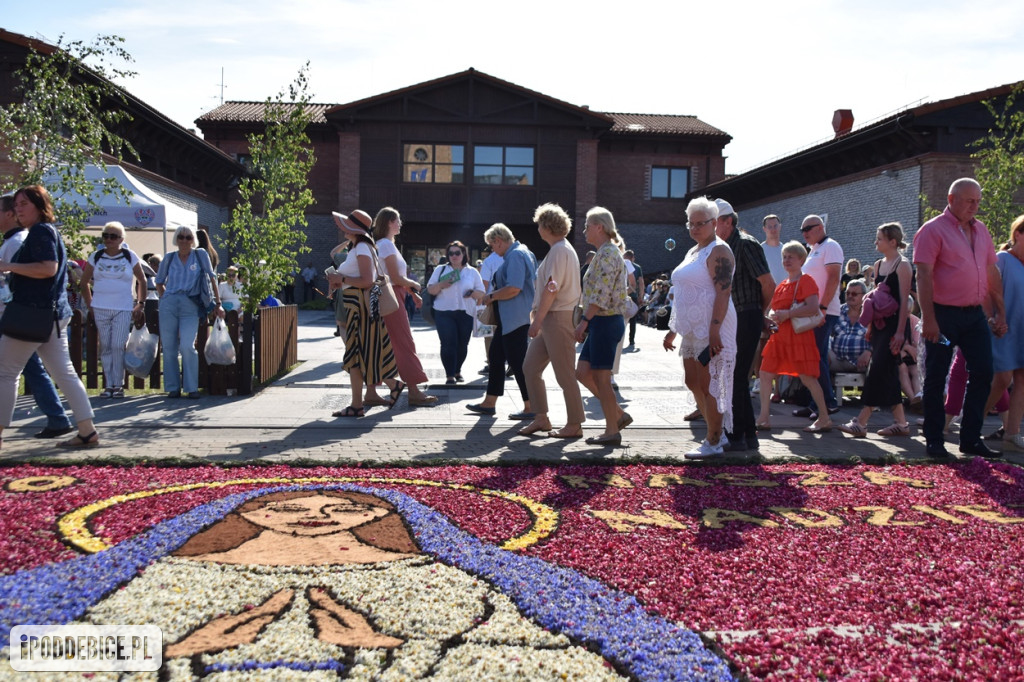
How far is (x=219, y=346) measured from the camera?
9195 millimetres

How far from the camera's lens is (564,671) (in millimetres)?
2719

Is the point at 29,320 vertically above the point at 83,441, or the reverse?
the point at 29,320

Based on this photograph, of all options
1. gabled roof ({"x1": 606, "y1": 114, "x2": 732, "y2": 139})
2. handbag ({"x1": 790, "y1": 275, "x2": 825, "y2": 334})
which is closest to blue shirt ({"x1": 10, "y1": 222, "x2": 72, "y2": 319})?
handbag ({"x1": 790, "y1": 275, "x2": 825, "y2": 334})

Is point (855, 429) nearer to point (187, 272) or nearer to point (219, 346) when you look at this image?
point (219, 346)

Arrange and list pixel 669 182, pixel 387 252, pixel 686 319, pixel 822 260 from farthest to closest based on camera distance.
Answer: pixel 669 182
pixel 387 252
pixel 822 260
pixel 686 319

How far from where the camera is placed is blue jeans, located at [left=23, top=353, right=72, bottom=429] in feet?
21.9

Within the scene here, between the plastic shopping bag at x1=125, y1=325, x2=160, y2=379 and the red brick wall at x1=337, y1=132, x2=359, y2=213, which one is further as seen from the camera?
the red brick wall at x1=337, y1=132, x2=359, y2=213

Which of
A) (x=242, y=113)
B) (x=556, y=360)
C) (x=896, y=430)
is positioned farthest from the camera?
(x=242, y=113)

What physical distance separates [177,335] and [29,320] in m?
3.24

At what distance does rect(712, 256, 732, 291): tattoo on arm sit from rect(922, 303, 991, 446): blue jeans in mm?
1851

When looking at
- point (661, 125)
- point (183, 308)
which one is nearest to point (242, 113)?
point (661, 125)

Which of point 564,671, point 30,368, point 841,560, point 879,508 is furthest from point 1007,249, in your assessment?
point 30,368

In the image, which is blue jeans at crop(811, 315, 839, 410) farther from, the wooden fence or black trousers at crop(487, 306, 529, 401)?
the wooden fence

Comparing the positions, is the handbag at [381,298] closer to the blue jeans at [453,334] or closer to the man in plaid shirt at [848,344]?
the blue jeans at [453,334]
